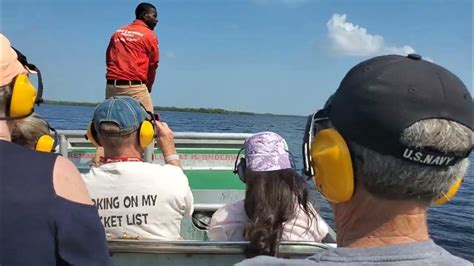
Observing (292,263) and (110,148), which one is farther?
(110,148)

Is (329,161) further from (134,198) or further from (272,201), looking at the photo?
(134,198)

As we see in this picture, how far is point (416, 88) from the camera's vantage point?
4.06ft

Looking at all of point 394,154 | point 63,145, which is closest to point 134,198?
point 394,154

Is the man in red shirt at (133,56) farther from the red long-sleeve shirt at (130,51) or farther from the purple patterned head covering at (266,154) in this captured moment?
the purple patterned head covering at (266,154)

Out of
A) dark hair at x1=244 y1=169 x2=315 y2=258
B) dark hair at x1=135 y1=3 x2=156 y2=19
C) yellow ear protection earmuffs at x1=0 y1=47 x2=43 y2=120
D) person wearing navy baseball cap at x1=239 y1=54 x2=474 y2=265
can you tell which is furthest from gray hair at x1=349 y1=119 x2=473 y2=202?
dark hair at x1=135 y1=3 x2=156 y2=19

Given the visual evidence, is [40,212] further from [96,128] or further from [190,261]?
[96,128]

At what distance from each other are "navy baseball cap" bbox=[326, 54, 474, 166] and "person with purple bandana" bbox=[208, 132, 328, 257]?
156 cm

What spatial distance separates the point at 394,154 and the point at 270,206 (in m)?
1.68

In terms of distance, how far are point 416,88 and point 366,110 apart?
0.12 metres

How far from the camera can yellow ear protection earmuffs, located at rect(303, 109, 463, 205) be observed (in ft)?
4.32

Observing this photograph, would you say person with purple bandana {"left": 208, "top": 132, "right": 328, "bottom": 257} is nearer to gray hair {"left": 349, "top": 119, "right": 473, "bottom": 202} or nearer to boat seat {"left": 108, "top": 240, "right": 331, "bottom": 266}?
boat seat {"left": 108, "top": 240, "right": 331, "bottom": 266}

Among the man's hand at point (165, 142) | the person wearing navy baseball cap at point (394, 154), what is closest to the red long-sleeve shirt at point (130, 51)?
the man's hand at point (165, 142)

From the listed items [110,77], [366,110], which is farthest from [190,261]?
[110,77]

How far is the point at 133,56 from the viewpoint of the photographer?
5.51 meters
